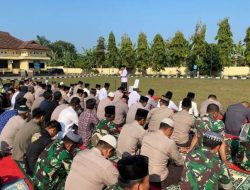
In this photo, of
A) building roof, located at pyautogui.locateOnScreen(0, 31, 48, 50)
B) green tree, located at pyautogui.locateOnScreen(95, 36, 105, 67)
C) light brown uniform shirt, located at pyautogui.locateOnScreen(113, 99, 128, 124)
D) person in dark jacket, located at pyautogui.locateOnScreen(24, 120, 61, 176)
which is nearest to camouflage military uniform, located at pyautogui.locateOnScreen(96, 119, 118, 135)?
person in dark jacket, located at pyautogui.locateOnScreen(24, 120, 61, 176)

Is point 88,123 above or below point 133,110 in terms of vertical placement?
below

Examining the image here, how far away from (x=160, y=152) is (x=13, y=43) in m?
50.2

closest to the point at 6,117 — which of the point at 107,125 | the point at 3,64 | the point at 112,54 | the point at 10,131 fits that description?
the point at 10,131

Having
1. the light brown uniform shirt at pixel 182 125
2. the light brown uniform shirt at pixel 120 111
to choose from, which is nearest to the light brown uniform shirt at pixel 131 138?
the light brown uniform shirt at pixel 182 125

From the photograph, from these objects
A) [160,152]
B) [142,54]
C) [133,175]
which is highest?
[142,54]

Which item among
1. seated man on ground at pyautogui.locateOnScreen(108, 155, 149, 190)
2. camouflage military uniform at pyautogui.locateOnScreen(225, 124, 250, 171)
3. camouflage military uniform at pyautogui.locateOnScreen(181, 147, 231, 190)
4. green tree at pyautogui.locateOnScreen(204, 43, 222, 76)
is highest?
green tree at pyautogui.locateOnScreen(204, 43, 222, 76)

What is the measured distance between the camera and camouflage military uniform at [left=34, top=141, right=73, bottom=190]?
15.0 ft

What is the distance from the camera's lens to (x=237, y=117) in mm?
7891

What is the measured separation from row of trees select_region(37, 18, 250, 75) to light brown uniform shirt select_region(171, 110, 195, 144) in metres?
35.6

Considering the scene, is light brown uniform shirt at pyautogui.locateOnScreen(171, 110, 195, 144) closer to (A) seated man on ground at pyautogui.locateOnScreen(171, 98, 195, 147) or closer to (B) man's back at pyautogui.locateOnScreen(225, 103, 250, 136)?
(A) seated man on ground at pyautogui.locateOnScreen(171, 98, 195, 147)

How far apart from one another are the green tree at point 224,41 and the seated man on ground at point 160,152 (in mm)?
38833

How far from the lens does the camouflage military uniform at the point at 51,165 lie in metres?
4.57

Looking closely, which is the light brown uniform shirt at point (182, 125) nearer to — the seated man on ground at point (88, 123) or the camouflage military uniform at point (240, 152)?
the camouflage military uniform at point (240, 152)

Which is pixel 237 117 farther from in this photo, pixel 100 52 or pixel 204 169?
pixel 100 52
